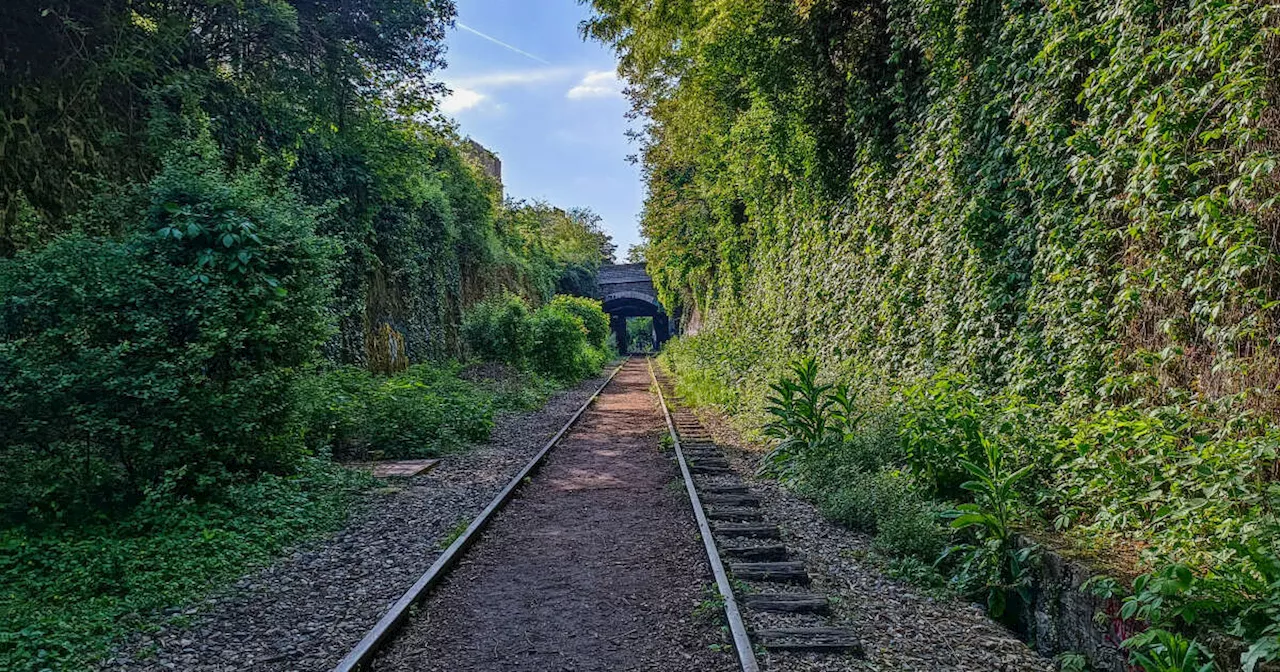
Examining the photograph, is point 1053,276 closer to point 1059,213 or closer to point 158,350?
point 1059,213

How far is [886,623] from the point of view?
4211 mm

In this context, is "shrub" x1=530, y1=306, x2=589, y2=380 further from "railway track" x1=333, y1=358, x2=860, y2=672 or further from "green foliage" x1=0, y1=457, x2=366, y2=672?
"green foliage" x1=0, y1=457, x2=366, y2=672

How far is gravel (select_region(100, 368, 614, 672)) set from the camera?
3852 millimetres

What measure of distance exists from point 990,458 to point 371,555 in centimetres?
462

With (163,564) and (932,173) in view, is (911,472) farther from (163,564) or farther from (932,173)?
(163,564)

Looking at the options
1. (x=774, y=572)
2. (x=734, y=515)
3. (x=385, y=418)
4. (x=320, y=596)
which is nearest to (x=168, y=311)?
(x=320, y=596)

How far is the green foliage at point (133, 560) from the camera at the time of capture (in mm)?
3877

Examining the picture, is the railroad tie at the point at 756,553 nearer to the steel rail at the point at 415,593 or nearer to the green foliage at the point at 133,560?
the steel rail at the point at 415,593

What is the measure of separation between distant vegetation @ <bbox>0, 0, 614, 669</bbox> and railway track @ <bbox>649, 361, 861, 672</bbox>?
3.44 meters

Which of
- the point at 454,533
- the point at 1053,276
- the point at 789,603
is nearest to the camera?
the point at 789,603

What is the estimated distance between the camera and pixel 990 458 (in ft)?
15.5

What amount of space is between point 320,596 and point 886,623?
3631 millimetres

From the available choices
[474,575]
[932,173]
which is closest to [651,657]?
[474,575]

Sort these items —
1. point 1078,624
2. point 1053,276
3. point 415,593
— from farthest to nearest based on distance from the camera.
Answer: point 1053,276 → point 415,593 → point 1078,624
